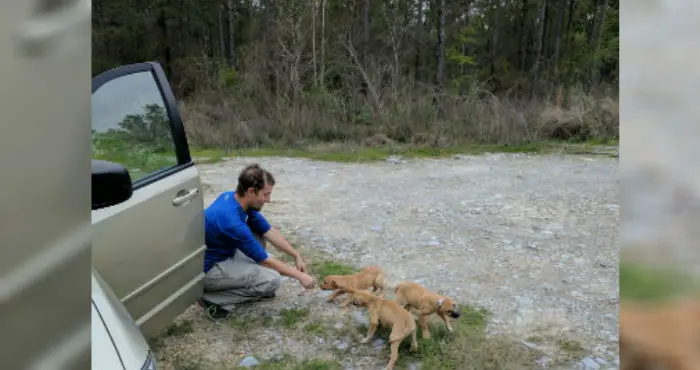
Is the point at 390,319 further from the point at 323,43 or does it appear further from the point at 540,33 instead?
the point at 540,33

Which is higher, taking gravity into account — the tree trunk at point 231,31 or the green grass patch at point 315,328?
the tree trunk at point 231,31

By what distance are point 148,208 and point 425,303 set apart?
1.60 m

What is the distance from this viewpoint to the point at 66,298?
0.63 m

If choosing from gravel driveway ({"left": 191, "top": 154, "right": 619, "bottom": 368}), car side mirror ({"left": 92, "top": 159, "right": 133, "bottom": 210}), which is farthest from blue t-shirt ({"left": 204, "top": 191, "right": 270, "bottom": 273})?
car side mirror ({"left": 92, "top": 159, "right": 133, "bottom": 210})

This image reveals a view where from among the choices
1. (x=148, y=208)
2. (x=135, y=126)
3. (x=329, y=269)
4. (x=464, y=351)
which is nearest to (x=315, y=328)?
(x=464, y=351)

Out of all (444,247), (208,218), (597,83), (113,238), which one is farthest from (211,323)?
(597,83)

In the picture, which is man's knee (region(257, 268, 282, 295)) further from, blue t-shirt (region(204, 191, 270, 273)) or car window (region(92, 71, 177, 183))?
car window (region(92, 71, 177, 183))

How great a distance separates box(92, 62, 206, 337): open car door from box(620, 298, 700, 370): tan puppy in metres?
2.20

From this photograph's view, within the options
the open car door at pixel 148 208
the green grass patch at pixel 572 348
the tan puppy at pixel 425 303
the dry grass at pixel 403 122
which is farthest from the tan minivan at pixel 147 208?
the dry grass at pixel 403 122

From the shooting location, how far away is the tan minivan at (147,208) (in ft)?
8.48

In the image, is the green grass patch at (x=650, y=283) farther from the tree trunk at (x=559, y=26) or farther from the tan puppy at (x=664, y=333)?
the tree trunk at (x=559, y=26)

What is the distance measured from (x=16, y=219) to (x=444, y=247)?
5.00 meters

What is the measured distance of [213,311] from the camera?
12.9 ft

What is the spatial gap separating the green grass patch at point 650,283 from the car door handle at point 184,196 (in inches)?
106
